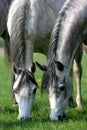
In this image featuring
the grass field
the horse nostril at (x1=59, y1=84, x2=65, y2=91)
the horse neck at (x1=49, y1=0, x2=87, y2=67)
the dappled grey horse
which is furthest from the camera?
the dappled grey horse

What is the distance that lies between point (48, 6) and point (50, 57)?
174cm

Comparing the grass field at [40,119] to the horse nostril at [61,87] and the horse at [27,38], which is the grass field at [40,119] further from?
the horse nostril at [61,87]

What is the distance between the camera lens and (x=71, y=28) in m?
7.85

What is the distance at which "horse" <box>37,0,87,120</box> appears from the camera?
7379 mm

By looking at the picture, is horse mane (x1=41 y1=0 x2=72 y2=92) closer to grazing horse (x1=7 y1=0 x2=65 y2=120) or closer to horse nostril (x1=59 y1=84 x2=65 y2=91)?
horse nostril (x1=59 y1=84 x2=65 y2=91)

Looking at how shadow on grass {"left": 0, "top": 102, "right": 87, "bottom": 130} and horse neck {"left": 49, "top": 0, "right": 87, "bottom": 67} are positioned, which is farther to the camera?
horse neck {"left": 49, "top": 0, "right": 87, "bottom": 67}

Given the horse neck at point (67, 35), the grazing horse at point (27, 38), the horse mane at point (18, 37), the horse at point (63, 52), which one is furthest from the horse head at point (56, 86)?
the horse mane at point (18, 37)

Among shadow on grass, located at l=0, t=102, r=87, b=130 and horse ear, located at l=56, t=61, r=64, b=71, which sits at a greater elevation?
horse ear, located at l=56, t=61, r=64, b=71

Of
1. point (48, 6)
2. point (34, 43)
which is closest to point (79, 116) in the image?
point (34, 43)

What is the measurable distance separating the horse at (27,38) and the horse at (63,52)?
34cm

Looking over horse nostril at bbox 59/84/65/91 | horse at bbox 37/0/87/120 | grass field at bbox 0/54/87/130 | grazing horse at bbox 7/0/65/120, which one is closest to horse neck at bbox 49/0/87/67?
horse at bbox 37/0/87/120

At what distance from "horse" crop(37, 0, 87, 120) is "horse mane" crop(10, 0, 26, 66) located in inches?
19.2

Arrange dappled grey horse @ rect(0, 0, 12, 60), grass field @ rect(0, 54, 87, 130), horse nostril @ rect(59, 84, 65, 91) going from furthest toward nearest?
dappled grey horse @ rect(0, 0, 12, 60) < horse nostril @ rect(59, 84, 65, 91) < grass field @ rect(0, 54, 87, 130)

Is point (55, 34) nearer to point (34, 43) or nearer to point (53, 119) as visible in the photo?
point (34, 43)
